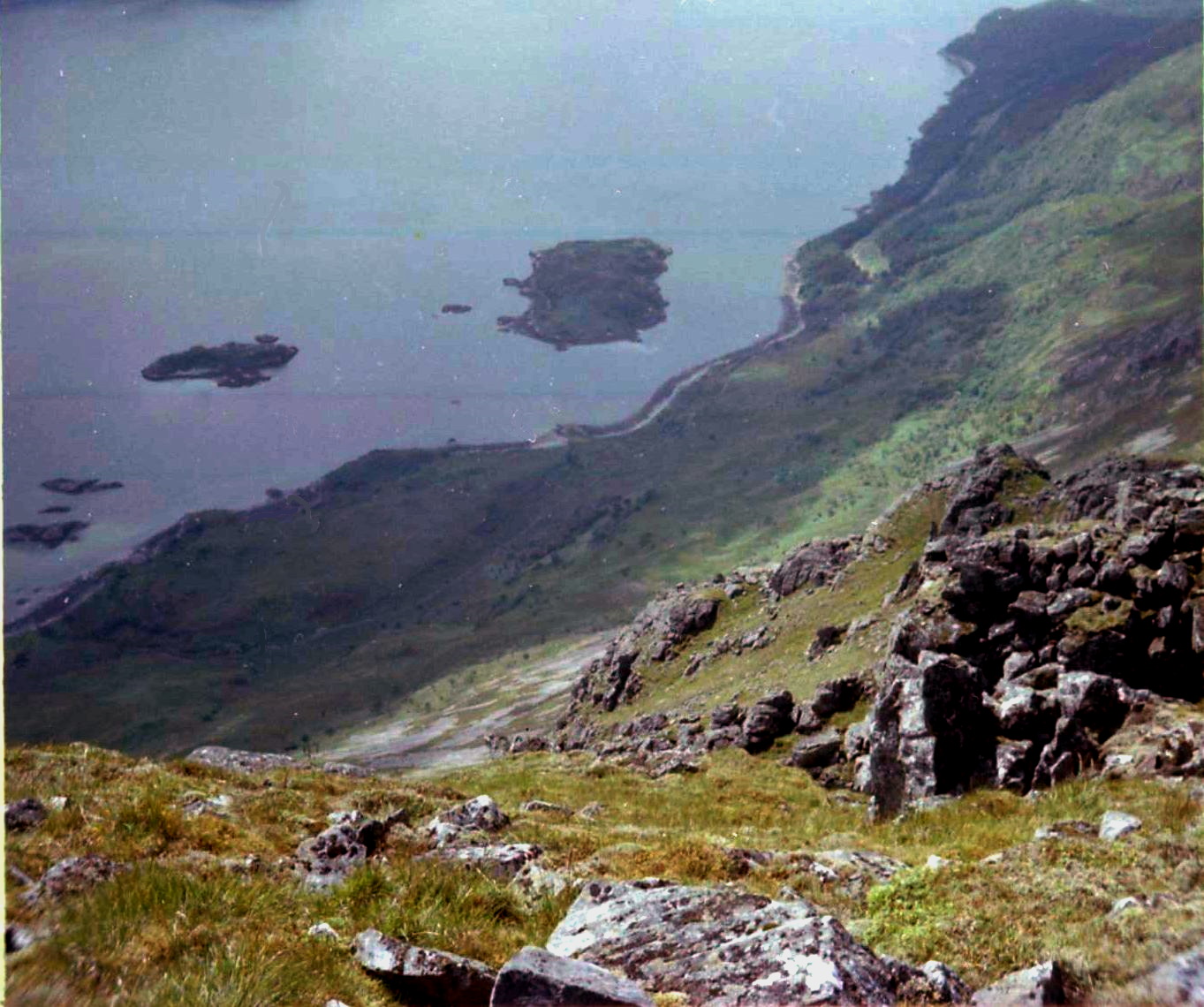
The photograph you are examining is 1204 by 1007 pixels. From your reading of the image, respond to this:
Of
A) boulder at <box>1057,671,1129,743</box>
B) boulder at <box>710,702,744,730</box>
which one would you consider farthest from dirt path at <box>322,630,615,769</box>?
boulder at <box>1057,671,1129,743</box>

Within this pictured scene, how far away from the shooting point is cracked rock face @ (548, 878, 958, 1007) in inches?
294

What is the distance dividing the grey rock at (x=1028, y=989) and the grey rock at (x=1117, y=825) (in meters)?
7.03

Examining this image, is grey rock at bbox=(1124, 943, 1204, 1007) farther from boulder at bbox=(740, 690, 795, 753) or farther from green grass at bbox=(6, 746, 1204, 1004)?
boulder at bbox=(740, 690, 795, 753)

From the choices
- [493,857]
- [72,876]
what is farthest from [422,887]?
[493,857]

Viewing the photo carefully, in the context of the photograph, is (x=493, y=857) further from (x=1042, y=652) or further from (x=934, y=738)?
(x=1042, y=652)

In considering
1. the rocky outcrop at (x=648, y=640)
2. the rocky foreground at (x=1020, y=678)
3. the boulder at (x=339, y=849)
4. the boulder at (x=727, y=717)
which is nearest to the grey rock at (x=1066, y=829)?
the rocky foreground at (x=1020, y=678)

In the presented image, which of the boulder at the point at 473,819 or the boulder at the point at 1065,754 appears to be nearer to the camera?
the boulder at the point at 473,819

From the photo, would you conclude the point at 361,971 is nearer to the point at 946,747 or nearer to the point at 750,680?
the point at 946,747

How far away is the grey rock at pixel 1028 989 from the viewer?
7820mm

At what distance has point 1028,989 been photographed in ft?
26.2

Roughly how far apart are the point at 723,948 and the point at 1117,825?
948cm

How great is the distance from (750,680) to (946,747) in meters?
35.6

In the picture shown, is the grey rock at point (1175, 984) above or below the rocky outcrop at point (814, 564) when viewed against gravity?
above

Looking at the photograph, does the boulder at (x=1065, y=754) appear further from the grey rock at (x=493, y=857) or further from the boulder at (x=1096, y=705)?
the grey rock at (x=493, y=857)
